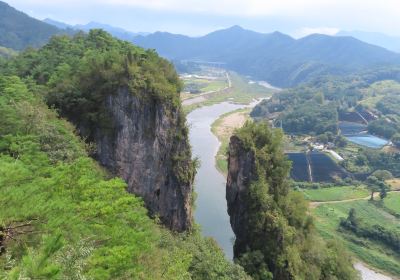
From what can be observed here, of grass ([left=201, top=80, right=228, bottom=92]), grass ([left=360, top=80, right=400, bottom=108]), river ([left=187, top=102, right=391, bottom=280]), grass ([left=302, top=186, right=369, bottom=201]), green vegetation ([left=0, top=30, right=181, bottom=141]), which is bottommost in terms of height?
grass ([left=302, top=186, right=369, bottom=201])

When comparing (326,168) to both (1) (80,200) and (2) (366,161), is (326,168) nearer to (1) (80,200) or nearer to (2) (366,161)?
(2) (366,161)

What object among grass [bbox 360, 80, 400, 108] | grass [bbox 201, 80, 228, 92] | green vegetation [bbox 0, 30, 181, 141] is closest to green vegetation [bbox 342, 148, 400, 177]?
grass [bbox 360, 80, 400, 108]

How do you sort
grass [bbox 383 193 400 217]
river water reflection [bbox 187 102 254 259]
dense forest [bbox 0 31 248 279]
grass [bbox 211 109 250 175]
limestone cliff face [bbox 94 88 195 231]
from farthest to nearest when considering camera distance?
grass [bbox 211 109 250 175] → grass [bbox 383 193 400 217] → river water reflection [bbox 187 102 254 259] → limestone cliff face [bbox 94 88 195 231] → dense forest [bbox 0 31 248 279]

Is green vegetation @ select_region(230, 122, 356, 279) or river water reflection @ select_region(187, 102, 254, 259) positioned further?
river water reflection @ select_region(187, 102, 254, 259)

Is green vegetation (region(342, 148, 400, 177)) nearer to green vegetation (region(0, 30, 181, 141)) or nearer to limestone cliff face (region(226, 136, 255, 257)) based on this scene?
limestone cliff face (region(226, 136, 255, 257))

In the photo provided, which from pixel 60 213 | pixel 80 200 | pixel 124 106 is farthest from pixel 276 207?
pixel 60 213

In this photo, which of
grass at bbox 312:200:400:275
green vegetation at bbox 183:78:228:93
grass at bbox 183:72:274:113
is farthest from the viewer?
green vegetation at bbox 183:78:228:93

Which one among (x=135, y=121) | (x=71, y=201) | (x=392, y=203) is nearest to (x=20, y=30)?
(x=392, y=203)

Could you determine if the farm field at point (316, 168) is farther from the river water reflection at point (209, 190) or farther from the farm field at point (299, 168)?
the river water reflection at point (209, 190)
